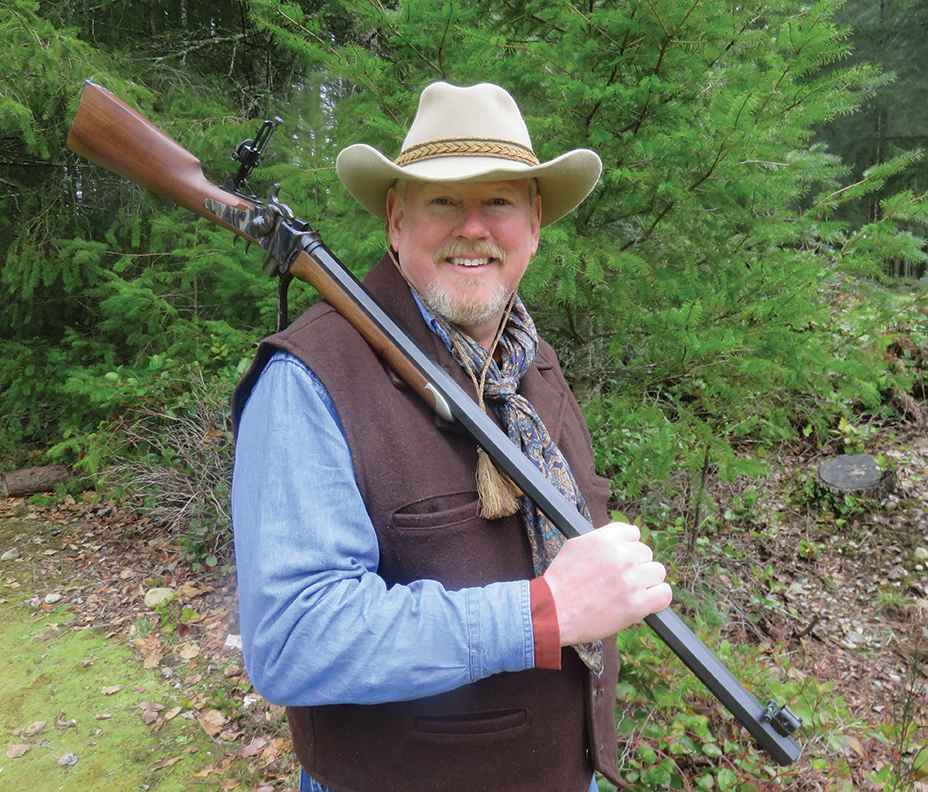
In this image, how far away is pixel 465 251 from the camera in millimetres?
1504

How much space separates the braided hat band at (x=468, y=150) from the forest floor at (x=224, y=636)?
238cm

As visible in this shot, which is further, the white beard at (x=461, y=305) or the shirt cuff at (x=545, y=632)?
the white beard at (x=461, y=305)

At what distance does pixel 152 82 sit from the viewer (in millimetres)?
5859

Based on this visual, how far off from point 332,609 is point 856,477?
6.03 metres

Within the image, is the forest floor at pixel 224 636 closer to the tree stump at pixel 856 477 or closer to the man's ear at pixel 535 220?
the tree stump at pixel 856 477

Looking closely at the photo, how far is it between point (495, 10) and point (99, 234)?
489 centimetres

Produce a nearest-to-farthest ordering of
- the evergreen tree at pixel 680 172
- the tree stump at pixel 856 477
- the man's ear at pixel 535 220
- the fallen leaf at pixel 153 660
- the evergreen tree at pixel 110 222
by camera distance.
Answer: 1. the man's ear at pixel 535 220
2. the evergreen tree at pixel 680 172
3. the fallen leaf at pixel 153 660
4. the evergreen tree at pixel 110 222
5. the tree stump at pixel 856 477

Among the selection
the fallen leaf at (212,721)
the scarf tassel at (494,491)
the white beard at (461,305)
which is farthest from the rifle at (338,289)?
the fallen leaf at (212,721)

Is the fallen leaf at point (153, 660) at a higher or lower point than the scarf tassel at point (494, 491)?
lower

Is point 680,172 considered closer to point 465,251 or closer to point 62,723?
point 465,251

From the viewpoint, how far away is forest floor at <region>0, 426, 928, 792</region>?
2.82m

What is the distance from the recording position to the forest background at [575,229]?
281cm

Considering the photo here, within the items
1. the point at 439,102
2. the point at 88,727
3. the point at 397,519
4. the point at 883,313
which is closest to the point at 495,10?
A: the point at 439,102

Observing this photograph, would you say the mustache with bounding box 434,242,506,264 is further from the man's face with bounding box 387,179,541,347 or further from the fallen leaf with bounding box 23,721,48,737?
the fallen leaf with bounding box 23,721,48,737
